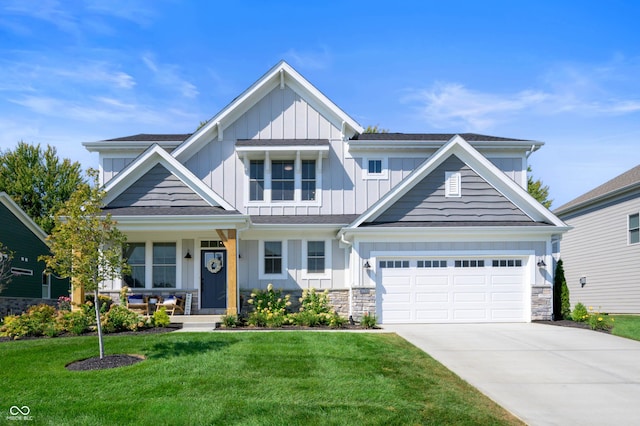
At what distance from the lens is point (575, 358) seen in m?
11.2

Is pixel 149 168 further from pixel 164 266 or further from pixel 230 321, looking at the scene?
pixel 230 321

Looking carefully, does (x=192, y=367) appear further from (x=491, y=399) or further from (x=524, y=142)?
(x=524, y=142)

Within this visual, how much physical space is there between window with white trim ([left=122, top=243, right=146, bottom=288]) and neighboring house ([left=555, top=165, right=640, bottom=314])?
1771 cm

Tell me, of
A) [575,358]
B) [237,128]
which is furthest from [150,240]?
[575,358]

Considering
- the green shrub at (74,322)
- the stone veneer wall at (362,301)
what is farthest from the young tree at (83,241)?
the stone veneer wall at (362,301)

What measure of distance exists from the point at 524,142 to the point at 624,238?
21.6 ft

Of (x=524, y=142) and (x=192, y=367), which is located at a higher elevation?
(x=524, y=142)

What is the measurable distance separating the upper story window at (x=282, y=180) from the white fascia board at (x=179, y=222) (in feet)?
11.2

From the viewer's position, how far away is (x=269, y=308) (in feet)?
56.0

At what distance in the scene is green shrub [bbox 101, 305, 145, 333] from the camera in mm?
13695

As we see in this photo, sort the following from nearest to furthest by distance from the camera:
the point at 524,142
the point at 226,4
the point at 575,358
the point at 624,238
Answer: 1. the point at 575,358
2. the point at 226,4
3. the point at 524,142
4. the point at 624,238

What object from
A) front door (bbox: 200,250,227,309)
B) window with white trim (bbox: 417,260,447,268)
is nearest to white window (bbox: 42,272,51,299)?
front door (bbox: 200,250,227,309)

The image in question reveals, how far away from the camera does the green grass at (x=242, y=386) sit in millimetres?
7168

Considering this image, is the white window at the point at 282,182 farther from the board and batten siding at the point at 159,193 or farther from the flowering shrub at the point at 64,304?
the flowering shrub at the point at 64,304
